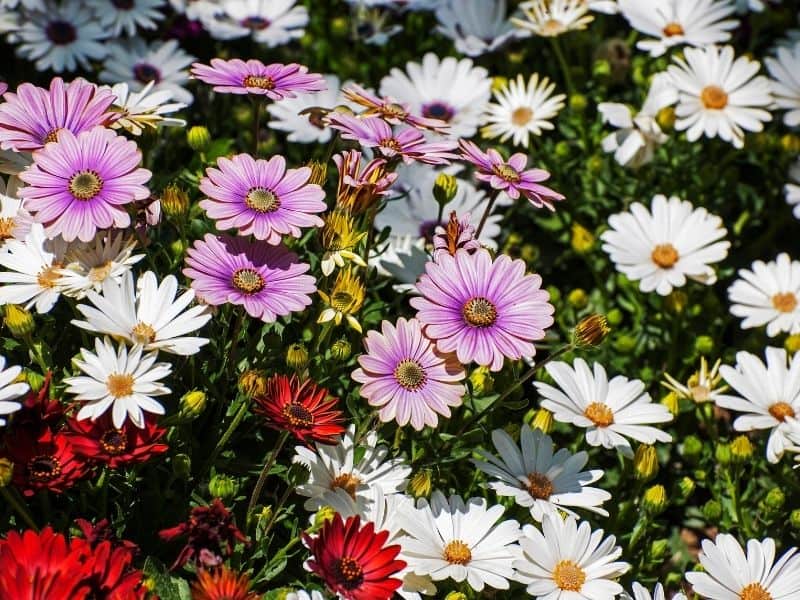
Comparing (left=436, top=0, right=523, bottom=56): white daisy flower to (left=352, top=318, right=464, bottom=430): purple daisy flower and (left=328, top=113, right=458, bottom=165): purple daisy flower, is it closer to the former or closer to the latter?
(left=328, top=113, right=458, bottom=165): purple daisy flower

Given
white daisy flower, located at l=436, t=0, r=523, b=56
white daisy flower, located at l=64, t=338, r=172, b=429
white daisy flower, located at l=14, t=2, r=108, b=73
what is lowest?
white daisy flower, located at l=64, t=338, r=172, b=429

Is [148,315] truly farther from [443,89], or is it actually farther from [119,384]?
[443,89]

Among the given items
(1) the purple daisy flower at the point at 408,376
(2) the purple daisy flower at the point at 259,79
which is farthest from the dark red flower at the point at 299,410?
(2) the purple daisy flower at the point at 259,79

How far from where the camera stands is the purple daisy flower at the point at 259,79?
2035mm

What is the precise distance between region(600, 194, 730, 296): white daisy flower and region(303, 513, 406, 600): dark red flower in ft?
3.63

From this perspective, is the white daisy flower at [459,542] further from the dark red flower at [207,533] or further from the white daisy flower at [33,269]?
the white daisy flower at [33,269]

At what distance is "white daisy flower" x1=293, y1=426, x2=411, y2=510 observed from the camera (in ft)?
6.16

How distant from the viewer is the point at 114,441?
5.43 feet

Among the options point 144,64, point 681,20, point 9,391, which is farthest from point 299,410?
point 681,20

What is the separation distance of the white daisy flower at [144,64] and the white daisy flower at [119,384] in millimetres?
1487

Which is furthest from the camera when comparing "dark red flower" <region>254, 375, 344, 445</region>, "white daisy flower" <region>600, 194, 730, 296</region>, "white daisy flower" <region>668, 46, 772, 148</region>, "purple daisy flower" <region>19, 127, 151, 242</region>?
"white daisy flower" <region>668, 46, 772, 148</region>

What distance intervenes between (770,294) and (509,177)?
0.94 meters

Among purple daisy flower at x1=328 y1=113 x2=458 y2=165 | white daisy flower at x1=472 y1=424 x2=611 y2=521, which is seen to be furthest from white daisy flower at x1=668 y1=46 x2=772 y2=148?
white daisy flower at x1=472 y1=424 x2=611 y2=521

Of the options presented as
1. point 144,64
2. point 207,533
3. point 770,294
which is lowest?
point 207,533
